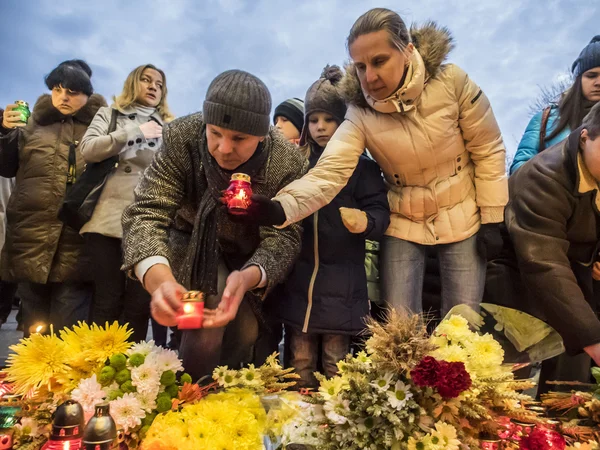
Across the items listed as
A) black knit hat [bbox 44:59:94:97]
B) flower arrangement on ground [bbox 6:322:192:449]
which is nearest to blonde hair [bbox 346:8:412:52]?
flower arrangement on ground [bbox 6:322:192:449]

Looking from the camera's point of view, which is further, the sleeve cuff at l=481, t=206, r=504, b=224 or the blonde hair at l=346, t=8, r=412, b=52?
the sleeve cuff at l=481, t=206, r=504, b=224

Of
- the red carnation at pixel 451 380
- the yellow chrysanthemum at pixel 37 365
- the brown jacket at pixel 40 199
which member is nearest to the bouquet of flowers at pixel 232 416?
the yellow chrysanthemum at pixel 37 365

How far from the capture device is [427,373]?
1198 millimetres

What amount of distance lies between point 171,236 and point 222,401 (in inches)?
30.9

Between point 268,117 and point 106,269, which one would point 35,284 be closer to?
point 106,269

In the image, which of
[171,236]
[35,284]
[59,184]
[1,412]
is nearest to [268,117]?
[171,236]

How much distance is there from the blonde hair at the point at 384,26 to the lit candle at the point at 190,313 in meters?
1.23

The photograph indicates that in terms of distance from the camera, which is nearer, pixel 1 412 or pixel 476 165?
pixel 1 412

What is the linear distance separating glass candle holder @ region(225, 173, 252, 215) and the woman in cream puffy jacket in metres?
0.41

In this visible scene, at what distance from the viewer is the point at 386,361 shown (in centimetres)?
127

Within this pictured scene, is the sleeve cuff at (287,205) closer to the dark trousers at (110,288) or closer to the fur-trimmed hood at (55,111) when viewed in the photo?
the dark trousers at (110,288)

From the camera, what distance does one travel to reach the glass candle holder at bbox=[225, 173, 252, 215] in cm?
166

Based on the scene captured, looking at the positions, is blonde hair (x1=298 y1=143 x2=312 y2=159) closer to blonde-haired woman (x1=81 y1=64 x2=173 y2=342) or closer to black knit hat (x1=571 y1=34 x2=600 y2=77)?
blonde-haired woman (x1=81 y1=64 x2=173 y2=342)

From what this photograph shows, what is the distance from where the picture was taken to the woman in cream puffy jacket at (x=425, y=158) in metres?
2.08
